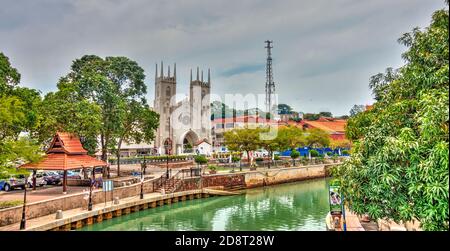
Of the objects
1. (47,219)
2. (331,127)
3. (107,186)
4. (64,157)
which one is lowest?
(47,219)

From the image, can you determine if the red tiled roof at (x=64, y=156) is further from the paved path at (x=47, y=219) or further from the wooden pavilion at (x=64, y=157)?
the paved path at (x=47, y=219)

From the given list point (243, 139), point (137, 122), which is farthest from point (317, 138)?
point (137, 122)

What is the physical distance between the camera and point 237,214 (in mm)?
26469

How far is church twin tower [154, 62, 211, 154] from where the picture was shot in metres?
71.9

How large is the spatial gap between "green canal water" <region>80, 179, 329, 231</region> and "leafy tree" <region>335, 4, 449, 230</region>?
36.2 ft

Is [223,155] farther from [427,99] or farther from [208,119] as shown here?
[427,99]

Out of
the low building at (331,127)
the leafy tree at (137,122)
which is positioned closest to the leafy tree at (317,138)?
the low building at (331,127)

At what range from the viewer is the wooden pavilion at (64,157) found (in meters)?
23.6

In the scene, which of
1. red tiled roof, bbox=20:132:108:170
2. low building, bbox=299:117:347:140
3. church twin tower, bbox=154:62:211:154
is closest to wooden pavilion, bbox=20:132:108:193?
red tiled roof, bbox=20:132:108:170

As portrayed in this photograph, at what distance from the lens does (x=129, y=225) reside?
72.2 feet

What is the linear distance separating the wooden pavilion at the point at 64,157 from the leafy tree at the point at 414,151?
1918cm

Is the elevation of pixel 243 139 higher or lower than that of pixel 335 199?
higher

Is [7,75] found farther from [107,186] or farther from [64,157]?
[107,186]

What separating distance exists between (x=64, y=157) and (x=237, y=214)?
13.4 meters
